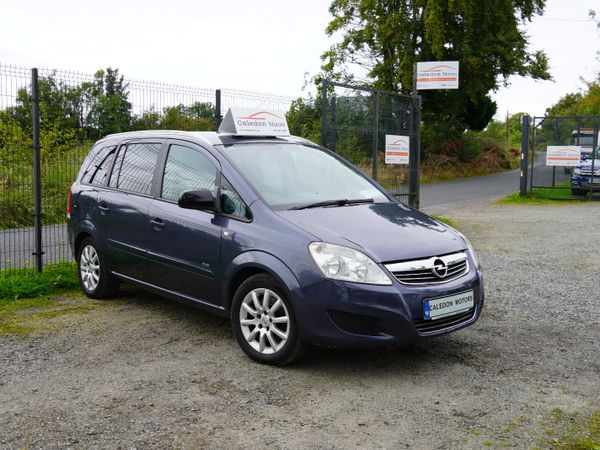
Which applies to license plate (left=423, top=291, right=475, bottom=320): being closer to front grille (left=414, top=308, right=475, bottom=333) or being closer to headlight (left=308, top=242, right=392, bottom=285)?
front grille (left=414, top=308, right=475, bottom=333)

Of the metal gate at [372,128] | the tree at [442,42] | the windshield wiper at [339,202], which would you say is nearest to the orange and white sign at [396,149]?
the metal gate at [372,128]

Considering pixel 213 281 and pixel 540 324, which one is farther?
pixel 540 324

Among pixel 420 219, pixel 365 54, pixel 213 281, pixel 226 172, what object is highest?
pixel 365 54

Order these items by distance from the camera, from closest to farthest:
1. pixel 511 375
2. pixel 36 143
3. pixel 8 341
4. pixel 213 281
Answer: pixel 511 375 → pixel 213 281 → pixel 8 341 → pixel 36 143

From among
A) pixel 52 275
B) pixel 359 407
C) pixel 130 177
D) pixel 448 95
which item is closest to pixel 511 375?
pixel 359 407

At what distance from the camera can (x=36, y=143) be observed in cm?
754

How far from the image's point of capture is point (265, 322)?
4883 millimetres

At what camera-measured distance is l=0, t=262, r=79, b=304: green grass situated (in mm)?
7125

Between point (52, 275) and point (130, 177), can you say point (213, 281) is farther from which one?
point (52, 275)

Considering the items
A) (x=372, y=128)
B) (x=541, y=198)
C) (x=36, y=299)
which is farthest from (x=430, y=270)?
(x=541, y=198)

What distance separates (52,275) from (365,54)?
89.9ft

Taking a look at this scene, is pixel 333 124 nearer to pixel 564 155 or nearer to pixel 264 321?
pixel 264 321

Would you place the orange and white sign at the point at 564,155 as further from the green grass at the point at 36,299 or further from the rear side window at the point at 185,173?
the rear side window at the point at 185,173

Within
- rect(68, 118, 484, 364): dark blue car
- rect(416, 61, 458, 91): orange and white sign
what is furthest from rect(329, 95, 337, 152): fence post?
rect(68, 118, 484, 364): dark blue car
